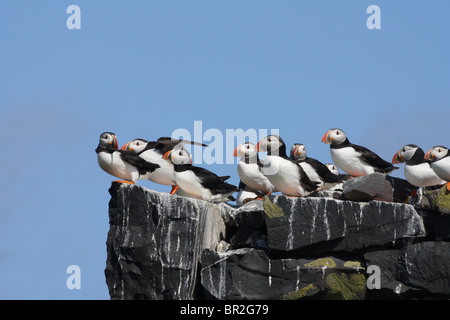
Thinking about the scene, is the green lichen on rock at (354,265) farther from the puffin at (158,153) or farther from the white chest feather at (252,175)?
the puffin at (158,153)

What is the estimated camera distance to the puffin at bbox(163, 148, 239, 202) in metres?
19.2

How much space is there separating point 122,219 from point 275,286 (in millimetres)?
2498

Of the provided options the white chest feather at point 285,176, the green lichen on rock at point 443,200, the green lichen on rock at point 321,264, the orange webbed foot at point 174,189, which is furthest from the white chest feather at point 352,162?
the orange webbed foot at point 174,189

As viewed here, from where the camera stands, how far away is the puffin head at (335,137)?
2022 centimetres

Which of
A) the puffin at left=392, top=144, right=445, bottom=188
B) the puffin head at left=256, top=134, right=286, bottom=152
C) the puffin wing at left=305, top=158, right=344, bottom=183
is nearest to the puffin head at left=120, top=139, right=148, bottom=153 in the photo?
the puffin head at left=256, top=134, right=286, bottom=152

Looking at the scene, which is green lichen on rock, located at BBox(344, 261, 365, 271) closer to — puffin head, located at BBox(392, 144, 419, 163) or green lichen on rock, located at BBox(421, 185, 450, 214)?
green lichen on rock, located at BBox(421, 185, 450, 214)

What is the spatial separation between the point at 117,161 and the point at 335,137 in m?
3.53

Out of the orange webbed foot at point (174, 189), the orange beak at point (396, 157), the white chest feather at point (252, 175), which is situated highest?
the orange beak at point (396, 157)

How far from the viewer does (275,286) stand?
59.1 feet

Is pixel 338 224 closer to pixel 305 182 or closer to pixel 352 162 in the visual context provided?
pixel 305 182

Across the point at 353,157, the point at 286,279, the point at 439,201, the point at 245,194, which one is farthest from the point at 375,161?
the point at 286,279

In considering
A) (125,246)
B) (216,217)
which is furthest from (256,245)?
(125,246)

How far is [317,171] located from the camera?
19797mm

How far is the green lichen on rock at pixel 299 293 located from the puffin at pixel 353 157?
2.81 metres
